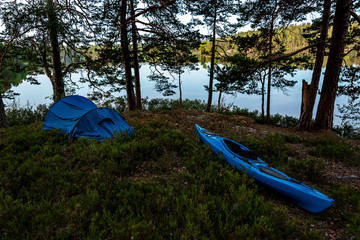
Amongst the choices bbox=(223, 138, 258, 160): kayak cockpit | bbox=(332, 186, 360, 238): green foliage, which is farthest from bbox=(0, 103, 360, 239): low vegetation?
bbox=(223, 138, 258, 160): kayak cockpit

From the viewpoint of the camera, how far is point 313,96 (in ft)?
28.8

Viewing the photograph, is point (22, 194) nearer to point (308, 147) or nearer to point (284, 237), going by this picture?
point (284, 237)

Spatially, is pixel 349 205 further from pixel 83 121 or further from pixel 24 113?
pixel 24 113

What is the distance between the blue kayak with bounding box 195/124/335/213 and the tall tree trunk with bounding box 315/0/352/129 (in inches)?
239

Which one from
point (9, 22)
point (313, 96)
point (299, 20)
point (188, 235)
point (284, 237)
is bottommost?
point (284, 237)

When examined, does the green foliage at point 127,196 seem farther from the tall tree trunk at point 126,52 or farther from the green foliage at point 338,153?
the tall tree trunk at point 126,52

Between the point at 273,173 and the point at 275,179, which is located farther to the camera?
the point at 273,173

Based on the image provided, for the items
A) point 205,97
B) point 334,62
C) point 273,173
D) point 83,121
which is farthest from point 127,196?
point 205,97

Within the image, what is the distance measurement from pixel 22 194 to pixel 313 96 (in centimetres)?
1161

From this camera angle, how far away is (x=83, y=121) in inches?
236

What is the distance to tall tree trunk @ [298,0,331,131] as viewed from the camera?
834 centimetres

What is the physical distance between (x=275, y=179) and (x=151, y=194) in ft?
8.35

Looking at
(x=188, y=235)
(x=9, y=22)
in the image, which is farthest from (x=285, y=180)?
(x=9, y=22)

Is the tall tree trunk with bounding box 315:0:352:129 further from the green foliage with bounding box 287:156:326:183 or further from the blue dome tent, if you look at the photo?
the blue dome tent
